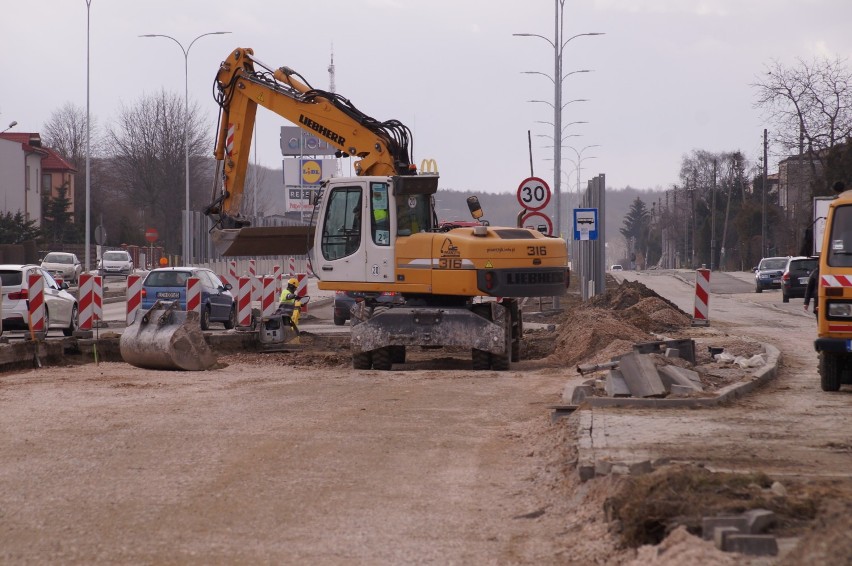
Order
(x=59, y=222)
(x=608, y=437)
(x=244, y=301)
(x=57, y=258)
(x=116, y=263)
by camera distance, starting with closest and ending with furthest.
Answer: (x=608, y=437) < (x=244, y=301) < (x=57, y=258) < (x=116, y=263) < (x=59, y=222)

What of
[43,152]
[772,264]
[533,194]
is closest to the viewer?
[533,194]

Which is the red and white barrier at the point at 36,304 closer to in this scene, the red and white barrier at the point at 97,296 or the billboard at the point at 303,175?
the red and white barrier at the point at 97,296

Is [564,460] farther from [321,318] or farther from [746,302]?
[746,302]

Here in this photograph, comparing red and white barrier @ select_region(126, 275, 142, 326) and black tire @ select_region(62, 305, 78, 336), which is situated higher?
red and white barrier @ select_region(126, 275, 142, 326)

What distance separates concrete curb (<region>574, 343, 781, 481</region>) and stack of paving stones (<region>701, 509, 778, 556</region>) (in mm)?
1452

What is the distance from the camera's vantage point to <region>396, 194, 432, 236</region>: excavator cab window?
1775 cm

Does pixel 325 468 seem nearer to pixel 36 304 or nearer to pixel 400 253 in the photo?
pixel 400 253

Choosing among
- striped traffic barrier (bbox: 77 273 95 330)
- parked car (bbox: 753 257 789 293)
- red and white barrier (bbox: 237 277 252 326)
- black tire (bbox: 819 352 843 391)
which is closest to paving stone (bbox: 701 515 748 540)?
black tire (bbox: 819 352 843 391)

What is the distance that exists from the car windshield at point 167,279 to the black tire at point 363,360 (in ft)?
36.5

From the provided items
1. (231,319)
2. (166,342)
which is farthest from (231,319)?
(166,342)

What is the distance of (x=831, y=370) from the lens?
1350 cm

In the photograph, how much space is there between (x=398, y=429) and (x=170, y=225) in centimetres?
8613

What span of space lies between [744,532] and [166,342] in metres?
12.1

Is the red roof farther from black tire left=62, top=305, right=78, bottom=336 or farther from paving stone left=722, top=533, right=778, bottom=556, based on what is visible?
paving stone left=722, top=533, right=778, bottom=556
